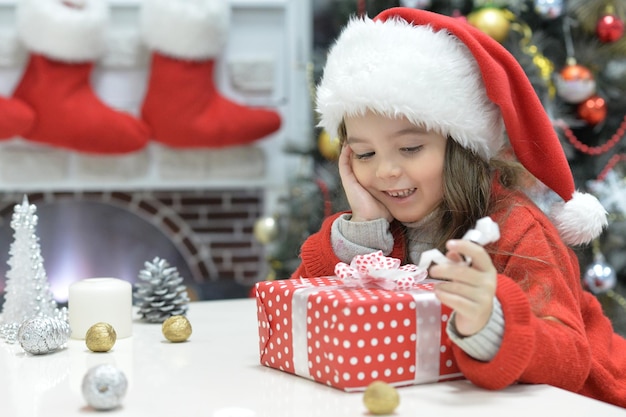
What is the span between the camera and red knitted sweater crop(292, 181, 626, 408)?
877 mm

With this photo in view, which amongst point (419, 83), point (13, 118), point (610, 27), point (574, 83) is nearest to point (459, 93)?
point (419, 83)

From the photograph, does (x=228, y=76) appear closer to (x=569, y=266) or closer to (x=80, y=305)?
(x=80, y=305)

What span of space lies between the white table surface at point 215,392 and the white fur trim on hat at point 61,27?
5.74 feet

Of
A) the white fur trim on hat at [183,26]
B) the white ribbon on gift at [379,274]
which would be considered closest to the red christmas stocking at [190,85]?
the white fur trim on hat at [183,26]

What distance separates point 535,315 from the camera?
0.96m

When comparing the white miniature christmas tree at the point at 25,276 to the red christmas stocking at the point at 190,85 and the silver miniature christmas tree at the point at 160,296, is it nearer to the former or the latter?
the silver miniature christmas tree at the point at 160,296

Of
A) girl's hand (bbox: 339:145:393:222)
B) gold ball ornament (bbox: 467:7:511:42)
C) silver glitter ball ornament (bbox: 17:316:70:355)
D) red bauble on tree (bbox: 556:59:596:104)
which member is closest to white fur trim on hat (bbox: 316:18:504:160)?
girl's hand (bbox: 339:145:393:222)

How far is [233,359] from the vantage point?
106 cm

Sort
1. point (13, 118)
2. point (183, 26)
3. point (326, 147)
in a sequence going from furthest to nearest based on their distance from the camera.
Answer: point (183, 26) < point (13, 118) < point (326, 147)

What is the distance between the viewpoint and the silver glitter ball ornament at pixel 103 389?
2.65 ft

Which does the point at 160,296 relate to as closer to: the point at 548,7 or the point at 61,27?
the point at 548,7

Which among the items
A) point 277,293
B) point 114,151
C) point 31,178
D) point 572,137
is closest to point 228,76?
point 114,151

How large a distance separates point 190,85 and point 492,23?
1111mm

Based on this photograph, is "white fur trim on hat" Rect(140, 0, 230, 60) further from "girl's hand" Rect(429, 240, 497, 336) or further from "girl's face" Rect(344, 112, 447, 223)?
"girl's hand" Rect(429, 240, 497, 336)
